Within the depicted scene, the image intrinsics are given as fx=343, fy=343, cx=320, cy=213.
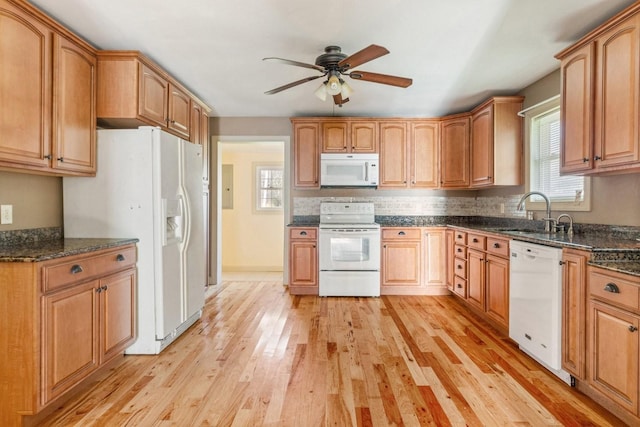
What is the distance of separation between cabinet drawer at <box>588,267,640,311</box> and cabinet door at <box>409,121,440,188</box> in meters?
2.68

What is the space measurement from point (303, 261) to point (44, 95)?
2985 mm

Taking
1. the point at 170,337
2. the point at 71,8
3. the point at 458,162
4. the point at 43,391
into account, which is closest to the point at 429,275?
the point at 458,162

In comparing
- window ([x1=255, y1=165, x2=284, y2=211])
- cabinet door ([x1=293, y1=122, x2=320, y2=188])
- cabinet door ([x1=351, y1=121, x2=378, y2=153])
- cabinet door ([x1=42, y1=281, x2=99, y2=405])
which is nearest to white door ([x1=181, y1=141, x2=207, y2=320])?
cabinet door ([x1=42, y1=281, x2=99, y2=405])

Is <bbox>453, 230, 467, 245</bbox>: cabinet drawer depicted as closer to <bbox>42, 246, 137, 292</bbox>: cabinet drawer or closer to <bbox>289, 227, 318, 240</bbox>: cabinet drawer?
<bbox>289, 227, 318, 240</bbox>: cabinet drawer

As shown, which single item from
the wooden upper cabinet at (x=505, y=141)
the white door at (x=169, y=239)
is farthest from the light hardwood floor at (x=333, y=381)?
the wooden upper cabinet at (x=505, y=141)

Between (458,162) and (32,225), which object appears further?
(458,162)

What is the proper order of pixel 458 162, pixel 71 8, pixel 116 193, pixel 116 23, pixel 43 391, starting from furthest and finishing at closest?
pixel 458 162 → pixel 116 193 → pixel 116 23 → pixel 71 8 → pixel 43 391

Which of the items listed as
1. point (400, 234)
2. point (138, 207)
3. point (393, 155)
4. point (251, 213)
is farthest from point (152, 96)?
point (251, 213)

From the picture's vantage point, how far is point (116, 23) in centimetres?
233

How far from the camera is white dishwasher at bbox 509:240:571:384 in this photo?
7.21ft

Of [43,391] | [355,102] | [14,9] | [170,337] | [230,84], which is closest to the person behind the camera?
[43,391]

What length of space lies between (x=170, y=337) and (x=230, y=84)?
2454 mm

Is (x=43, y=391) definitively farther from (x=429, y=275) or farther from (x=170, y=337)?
(x=429, y=275)

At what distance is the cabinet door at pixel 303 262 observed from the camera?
14.1 feet
